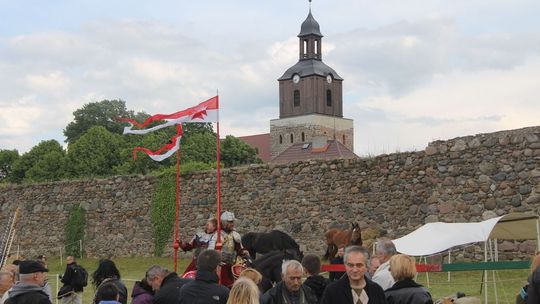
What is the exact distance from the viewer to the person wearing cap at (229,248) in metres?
11.1

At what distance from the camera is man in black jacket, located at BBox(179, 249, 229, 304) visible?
25.3 feet

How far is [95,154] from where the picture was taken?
189 feet

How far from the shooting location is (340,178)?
827 inches

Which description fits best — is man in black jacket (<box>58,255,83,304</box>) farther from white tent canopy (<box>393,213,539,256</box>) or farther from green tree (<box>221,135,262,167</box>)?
green tree (<box>221,135,262,167</box>)

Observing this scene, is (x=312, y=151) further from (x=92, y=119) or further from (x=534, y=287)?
(x=534, y=287)

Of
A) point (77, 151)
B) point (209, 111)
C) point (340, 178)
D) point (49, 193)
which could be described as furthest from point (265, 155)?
point (209, 111)

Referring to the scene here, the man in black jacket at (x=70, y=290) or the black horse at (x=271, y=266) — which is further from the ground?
the black horse at (x=271, y=266)

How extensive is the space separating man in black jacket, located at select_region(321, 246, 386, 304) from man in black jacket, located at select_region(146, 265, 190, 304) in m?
1.68

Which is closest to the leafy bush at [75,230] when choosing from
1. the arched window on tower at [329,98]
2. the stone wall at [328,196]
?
the stone wall at [328,196]

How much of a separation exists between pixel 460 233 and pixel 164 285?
18.4 feet

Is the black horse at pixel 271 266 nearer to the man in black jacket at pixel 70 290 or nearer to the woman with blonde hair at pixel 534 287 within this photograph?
the woman with blonde hair at pixel 534 287

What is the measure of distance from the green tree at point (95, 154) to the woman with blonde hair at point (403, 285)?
49.3 metres

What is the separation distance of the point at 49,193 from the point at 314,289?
70.9 feet

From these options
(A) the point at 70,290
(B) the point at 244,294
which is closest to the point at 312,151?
(A) the point at 70,290
